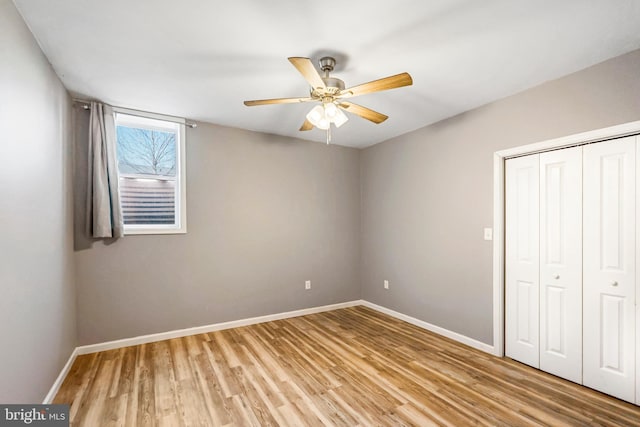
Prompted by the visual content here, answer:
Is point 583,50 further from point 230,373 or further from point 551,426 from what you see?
point 230,373

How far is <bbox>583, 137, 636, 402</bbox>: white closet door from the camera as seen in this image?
7.07 ft

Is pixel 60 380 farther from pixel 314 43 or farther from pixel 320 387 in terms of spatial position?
pixel 314 43

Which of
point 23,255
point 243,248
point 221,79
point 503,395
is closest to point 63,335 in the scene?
point 23,255

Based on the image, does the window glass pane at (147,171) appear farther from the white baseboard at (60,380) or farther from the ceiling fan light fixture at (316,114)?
the ceiling fan light fixture at (316,114)

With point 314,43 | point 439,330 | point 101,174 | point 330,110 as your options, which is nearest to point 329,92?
point 330,110

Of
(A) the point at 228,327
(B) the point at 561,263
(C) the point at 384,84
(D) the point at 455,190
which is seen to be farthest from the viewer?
(A) the point at 228,327

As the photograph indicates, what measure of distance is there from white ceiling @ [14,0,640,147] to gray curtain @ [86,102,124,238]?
220 millimetres

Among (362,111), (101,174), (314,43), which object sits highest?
(314,43)

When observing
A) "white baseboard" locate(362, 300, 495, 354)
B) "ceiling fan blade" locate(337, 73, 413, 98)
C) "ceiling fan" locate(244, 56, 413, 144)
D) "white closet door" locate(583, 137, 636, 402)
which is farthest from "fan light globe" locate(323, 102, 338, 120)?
"white baseboard" locate(362, 300, 495, 354)

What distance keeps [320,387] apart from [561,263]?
2.32 m

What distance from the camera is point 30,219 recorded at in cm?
187

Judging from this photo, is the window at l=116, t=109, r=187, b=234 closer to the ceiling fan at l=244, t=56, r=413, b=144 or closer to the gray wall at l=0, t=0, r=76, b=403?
the gray wall at l=0, t=0, r=76, b=403

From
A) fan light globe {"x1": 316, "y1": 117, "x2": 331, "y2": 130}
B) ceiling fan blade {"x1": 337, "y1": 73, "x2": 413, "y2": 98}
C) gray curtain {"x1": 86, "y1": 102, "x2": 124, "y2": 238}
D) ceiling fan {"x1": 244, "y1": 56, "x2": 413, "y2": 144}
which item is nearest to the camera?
ceiling fan blade {"x1": 337, "y1": 73, "x2": 413, "y2": 98}

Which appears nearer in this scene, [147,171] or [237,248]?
[147,171]
